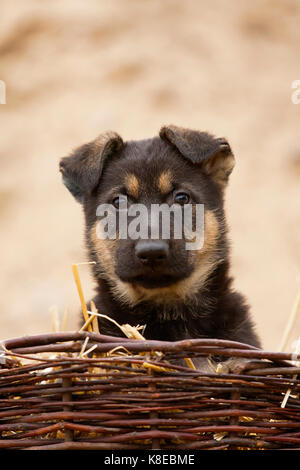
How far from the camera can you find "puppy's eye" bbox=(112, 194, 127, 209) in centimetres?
423

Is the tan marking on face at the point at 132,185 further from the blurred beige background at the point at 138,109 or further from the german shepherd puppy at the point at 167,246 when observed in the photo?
→ the blurred beige background at the point at 138,109

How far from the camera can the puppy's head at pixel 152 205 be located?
13.1 feet

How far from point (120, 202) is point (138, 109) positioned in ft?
21.4

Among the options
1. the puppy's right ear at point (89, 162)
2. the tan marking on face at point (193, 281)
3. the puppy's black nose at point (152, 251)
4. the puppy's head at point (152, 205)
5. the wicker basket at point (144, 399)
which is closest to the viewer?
→ the wicker basket at point (144, 399)

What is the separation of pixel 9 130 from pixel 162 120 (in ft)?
7.45

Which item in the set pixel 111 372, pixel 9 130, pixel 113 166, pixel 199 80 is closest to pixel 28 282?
pixel 9 130

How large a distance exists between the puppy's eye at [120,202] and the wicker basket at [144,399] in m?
1.49

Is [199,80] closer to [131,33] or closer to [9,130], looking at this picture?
[131,33]

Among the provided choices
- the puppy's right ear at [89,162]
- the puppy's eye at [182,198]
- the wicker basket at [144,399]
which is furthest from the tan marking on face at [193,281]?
the wicker basket at [144,399]

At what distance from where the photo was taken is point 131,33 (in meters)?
11.1

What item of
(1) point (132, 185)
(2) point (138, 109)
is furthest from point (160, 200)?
(2) point (138, 109)

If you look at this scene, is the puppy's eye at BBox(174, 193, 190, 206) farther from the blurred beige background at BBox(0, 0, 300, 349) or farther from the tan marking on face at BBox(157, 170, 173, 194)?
the blurred beige background at BBox(0, 0, 300, 349)

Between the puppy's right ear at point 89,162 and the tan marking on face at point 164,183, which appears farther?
the puppy's right ear at point 89,162

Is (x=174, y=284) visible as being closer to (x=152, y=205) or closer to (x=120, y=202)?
(x=152, y=205)
